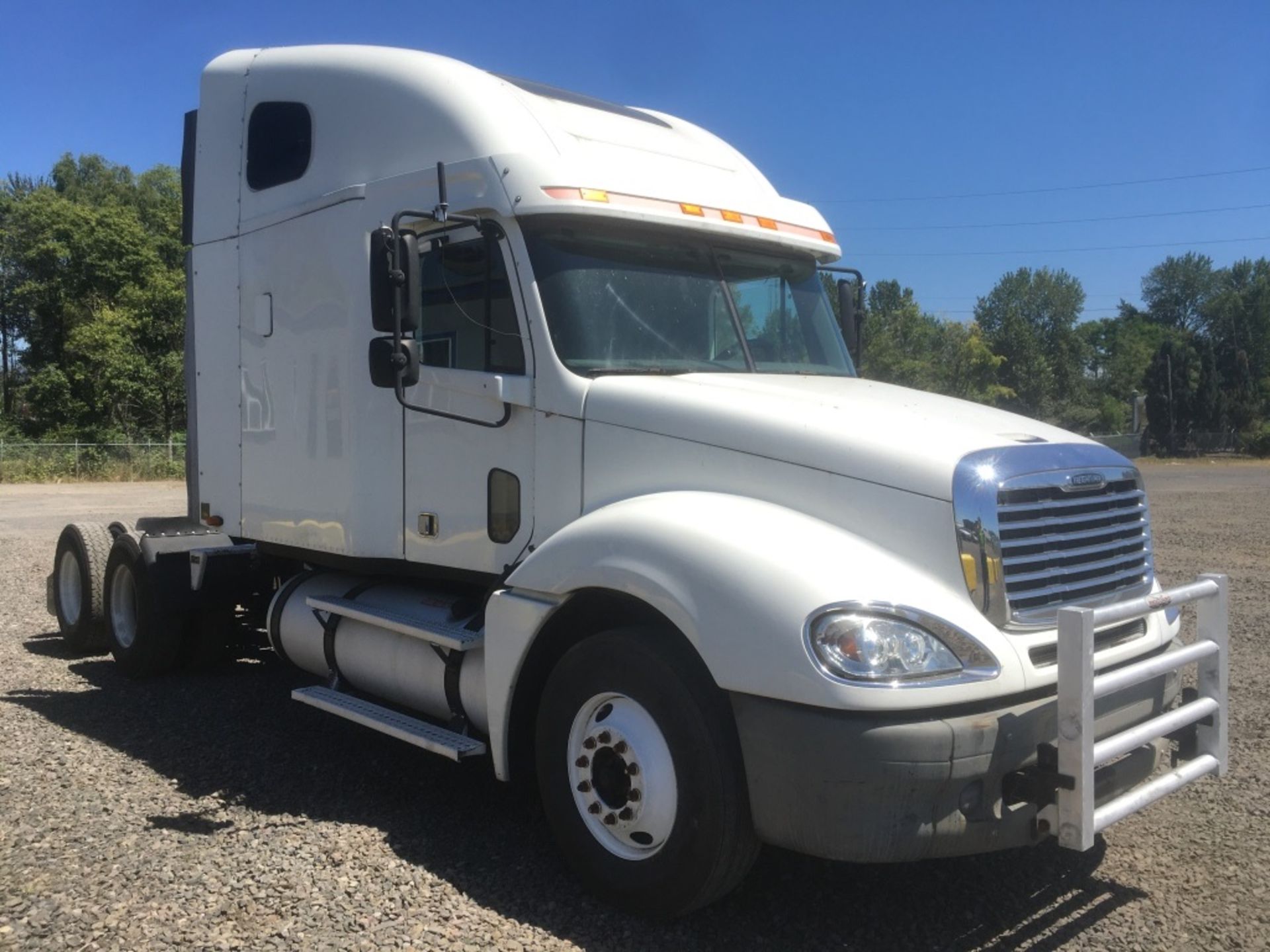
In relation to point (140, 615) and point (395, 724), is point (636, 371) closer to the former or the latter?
point (395, 724)

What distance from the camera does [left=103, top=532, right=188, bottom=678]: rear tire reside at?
24.0ft

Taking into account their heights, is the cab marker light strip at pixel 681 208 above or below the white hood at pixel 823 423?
above

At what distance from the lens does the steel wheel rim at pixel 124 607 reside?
777cm

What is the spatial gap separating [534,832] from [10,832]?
7.44 ft

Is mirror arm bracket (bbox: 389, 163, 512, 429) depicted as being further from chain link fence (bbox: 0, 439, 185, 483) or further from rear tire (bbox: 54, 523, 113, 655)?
chain link fence (bbox: 0, 439, 185, 483)

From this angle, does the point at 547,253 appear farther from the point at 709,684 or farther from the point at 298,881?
the point at 298,881

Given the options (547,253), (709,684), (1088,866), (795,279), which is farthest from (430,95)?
(1088,866)

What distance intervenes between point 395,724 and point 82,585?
14.7 feet

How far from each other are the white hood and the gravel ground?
1680 mm

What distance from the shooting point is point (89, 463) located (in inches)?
1500

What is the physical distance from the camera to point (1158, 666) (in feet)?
12.4

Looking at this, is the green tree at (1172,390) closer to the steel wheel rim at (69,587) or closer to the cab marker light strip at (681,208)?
the steel wheel rim at (69,587)

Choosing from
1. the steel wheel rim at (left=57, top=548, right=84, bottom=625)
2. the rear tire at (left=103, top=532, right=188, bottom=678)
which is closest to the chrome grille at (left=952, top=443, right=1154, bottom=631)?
the rear tire at (left=103, top=532, right=188, bottom=678)

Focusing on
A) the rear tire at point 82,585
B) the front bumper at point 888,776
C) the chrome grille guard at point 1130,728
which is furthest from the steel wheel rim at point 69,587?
the chrome grille guard at point 1130,728
